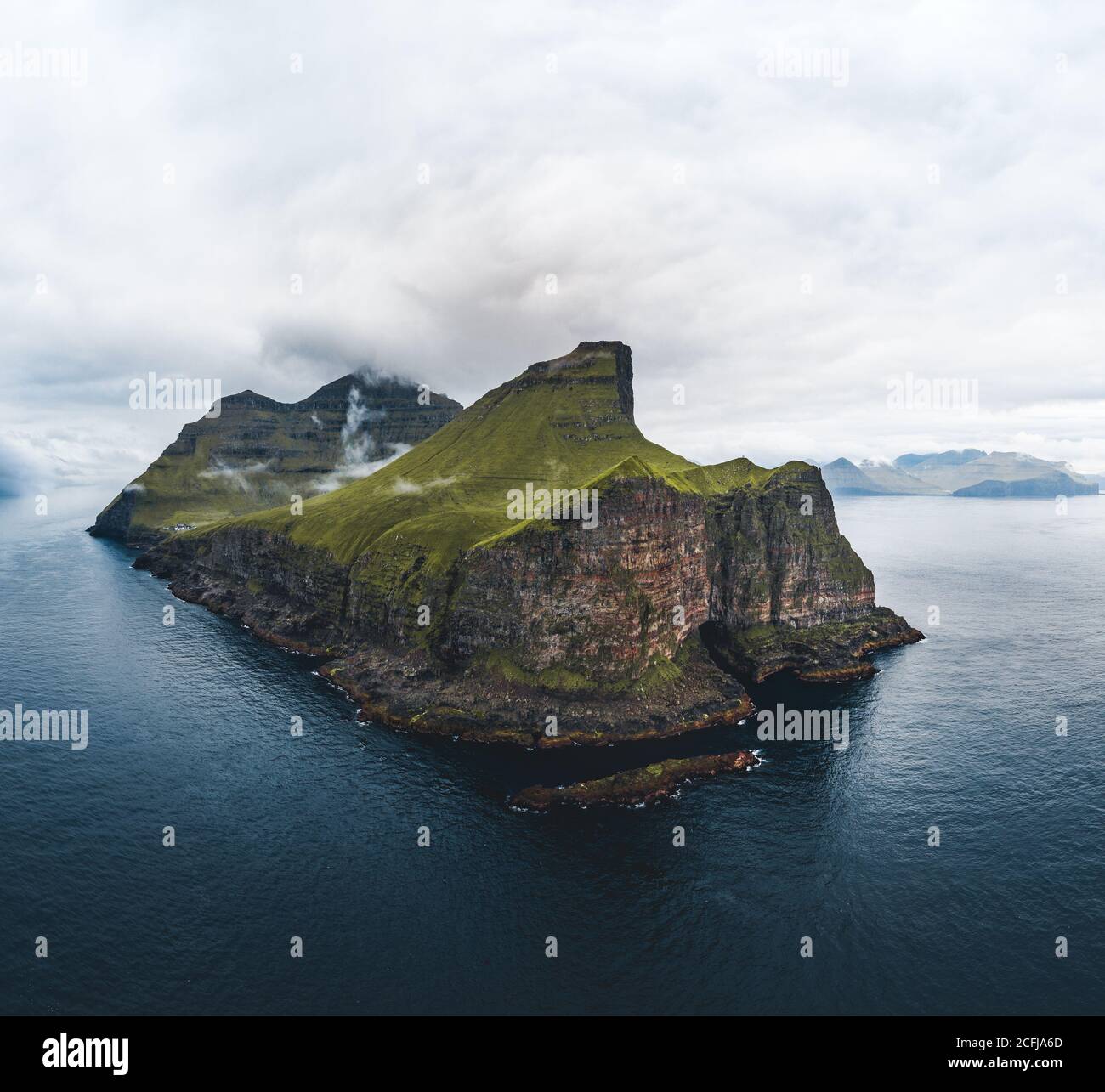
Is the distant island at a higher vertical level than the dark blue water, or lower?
higher

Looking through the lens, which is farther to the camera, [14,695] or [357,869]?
[14,695]

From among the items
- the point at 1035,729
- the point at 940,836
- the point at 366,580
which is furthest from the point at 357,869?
the point at 1035,729

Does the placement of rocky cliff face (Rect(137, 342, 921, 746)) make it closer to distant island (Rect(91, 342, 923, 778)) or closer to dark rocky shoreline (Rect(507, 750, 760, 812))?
distant island (Rect(91, 342, 923, 778))

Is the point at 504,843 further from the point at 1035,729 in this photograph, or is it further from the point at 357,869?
the point at 1035,729

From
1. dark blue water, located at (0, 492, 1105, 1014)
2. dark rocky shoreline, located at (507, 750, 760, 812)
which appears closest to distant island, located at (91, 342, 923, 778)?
dark rocky shoreline, located at (507, 750, 760, 812)

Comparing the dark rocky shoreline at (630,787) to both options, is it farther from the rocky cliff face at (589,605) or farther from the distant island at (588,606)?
the rocky cliff face at (589,605)

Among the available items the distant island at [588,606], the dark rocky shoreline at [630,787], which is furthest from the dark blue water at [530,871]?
the distant island at [588,606]
